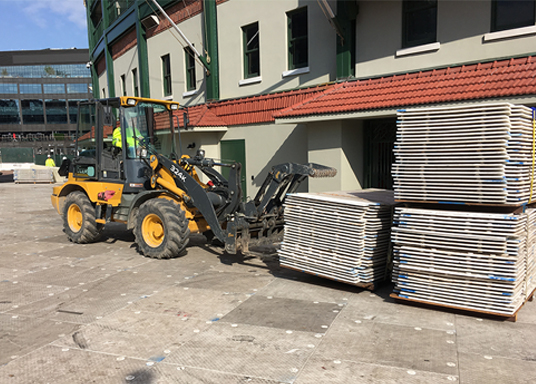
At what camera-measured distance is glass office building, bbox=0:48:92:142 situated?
77.1 metres

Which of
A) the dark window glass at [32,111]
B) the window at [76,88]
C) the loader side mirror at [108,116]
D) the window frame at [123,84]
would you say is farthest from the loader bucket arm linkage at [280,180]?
the dark window glass at [32,111]

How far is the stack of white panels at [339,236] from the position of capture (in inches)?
225

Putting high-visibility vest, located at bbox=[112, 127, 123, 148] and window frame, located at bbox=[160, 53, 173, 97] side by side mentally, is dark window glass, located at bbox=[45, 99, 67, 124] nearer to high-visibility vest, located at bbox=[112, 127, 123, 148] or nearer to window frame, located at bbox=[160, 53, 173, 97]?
window frame, located at bbox=[160, 53, 173, 97]

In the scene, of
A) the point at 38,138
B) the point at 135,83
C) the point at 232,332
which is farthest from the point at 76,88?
the point at 232,332

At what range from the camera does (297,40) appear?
38.7ft

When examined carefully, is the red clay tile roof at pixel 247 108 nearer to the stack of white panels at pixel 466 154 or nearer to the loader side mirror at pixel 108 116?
the loader side mirror at pixel 108 116

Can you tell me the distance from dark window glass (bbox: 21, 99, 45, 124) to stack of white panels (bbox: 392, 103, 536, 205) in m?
84.8

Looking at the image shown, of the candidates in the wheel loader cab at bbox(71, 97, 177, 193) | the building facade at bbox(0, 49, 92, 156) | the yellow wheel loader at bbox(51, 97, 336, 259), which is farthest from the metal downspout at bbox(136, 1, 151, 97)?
the building facade at bbox(0, 49, 92, 156)

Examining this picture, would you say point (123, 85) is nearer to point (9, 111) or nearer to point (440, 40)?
point (440, 40)

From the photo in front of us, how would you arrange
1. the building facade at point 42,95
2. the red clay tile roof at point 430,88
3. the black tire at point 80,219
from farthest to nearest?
the building facade at point 42,95 < the black tire at point 80,219 < the red clay tile roof at point 430,88

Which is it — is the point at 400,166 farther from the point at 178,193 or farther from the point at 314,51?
the point at 314,51

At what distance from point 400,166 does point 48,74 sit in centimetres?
8804

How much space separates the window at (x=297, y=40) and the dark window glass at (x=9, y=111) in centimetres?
7980

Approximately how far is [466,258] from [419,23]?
255 inches
